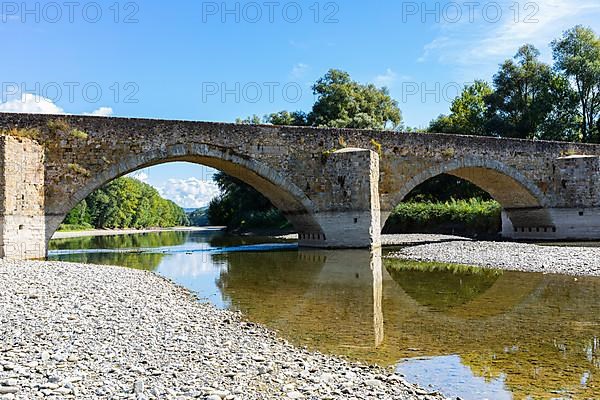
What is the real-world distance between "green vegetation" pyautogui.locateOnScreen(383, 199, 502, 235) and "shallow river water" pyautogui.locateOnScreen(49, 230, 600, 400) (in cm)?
1734

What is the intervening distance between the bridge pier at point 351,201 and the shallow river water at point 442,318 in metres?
5.22

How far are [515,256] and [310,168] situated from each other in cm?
822

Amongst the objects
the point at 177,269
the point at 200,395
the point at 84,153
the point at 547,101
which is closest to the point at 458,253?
the point at 177,269

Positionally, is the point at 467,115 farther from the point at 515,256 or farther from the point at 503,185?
the point at 515,256

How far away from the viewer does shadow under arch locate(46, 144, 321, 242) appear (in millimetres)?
18719

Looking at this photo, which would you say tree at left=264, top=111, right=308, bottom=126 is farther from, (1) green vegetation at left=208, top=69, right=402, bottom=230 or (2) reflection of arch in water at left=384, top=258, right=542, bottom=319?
(2) reflection of arch in water at left=384, top=258, right=542, bottom=319

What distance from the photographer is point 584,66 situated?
39.2 metres

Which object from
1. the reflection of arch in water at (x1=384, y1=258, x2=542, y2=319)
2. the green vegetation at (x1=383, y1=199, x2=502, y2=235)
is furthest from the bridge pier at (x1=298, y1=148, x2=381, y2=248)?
the green vegetation at (x1=383, y1=199, x2=502, y2=235)

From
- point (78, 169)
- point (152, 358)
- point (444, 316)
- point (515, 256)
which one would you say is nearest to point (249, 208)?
point (78, 169)

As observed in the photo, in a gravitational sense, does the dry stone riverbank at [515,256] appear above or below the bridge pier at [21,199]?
below

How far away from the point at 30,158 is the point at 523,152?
2115cm

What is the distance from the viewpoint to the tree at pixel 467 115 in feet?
143

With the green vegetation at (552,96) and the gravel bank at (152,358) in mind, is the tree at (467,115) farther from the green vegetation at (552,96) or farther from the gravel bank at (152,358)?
the gravel bank at (152,358)

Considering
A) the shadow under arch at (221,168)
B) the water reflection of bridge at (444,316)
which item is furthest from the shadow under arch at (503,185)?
the water reflection of bridge at (444,316)
